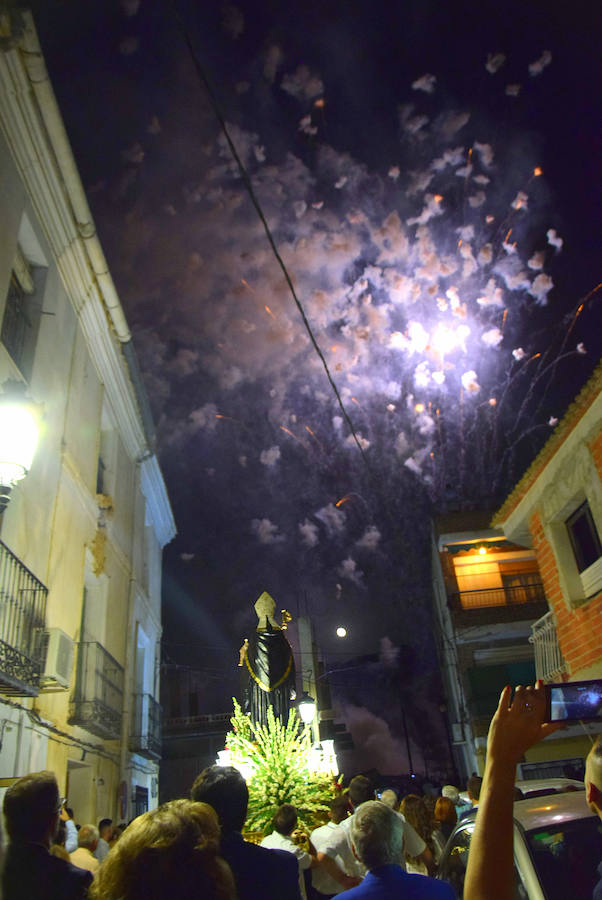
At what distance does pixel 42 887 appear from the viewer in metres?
2.39

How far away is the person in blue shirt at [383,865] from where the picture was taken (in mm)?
2855

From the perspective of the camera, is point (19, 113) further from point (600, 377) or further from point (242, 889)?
point (242, 889)

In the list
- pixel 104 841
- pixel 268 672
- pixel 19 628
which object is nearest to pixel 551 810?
pixel 268 672

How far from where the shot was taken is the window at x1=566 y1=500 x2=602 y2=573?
901 cm

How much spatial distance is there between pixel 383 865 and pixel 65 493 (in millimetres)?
10502

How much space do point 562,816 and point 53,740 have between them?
31.5 ft

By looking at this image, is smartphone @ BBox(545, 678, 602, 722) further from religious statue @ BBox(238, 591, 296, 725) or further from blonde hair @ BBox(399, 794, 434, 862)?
religious statue @ BBox(238, 591, 296, 725)

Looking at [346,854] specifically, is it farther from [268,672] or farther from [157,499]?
[157,499]

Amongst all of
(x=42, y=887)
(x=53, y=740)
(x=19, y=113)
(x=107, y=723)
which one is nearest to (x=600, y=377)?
(x=42, y=887)

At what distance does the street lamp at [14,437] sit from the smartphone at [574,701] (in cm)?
398

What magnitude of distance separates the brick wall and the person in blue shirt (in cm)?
616

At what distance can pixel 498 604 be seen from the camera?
82.5 ft

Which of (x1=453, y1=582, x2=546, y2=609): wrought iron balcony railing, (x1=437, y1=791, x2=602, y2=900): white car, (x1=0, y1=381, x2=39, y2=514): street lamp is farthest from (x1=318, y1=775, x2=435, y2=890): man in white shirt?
(x1=453, y1=582, x2=546, y2=609): wrought iron balcony railing

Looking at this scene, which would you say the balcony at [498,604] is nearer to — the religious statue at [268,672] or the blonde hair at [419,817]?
the religious statue at [268,672]
